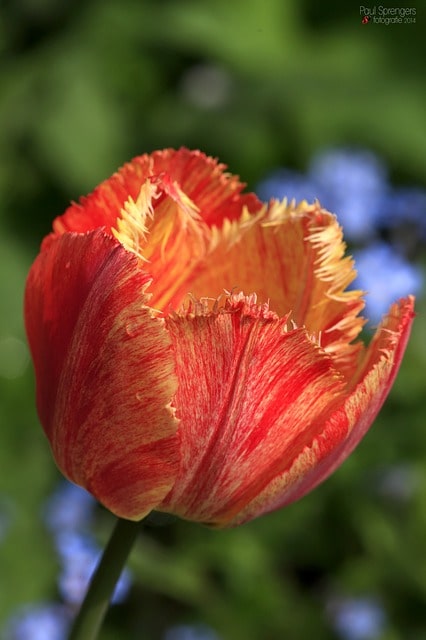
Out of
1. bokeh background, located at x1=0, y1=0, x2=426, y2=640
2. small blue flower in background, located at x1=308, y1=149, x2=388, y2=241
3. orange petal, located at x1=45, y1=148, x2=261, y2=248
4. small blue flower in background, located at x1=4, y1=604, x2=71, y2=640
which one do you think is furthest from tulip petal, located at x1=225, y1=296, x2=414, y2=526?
small blue flower in background, located at x1=308, y1=149, x2=388, y2=241

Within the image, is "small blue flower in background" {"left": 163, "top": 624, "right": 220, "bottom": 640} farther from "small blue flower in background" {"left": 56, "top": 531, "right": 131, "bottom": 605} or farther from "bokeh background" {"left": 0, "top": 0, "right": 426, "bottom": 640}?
"small blue flower in background" {"left": 56, "top": 531, "right": 131, "bottom": 605}

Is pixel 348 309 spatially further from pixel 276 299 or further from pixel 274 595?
pixel 274 595

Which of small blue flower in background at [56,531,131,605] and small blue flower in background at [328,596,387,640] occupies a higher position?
small blue flower in background at [56,531,131,605]

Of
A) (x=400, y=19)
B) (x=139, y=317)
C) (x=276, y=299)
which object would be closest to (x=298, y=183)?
(x=400, y=19)

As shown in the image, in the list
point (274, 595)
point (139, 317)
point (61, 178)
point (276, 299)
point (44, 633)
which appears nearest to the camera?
point (139, 317)

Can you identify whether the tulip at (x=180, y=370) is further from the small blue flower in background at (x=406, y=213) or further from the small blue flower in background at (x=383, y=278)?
the small blue flower in background at (x=406, y=213)

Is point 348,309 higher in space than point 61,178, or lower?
higher

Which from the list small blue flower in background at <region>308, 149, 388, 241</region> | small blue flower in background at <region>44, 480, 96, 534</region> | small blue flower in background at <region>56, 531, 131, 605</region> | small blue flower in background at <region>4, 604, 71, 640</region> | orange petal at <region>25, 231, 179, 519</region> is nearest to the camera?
orange petal at <region>25, 231, 179, 519</region>
